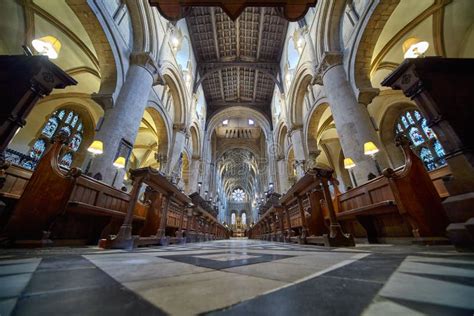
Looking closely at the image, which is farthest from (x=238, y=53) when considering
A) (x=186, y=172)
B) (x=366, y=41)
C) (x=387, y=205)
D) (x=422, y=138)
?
(x=387, y=205)

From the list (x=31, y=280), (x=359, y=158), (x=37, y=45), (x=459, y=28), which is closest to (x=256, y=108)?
(x=459, y=28)

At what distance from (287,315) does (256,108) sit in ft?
57.4

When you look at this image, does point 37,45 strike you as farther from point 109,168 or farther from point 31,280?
point 31,280

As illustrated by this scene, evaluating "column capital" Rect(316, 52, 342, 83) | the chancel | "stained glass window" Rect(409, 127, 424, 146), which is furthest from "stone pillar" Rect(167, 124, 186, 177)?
"stained glass window" Rect(409, 127, 424, 146)

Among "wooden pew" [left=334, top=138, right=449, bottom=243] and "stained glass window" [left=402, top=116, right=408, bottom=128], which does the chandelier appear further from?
"wooden pew" [left=334, top=138, right=449, bottom=243]

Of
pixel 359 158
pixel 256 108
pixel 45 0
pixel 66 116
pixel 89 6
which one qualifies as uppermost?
pixel 256 108

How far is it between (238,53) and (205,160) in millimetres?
8423

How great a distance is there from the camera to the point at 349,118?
17.1ft

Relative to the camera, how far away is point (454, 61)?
188cm

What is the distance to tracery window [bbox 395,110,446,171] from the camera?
7.77m

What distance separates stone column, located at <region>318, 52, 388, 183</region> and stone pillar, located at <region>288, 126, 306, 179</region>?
364cm

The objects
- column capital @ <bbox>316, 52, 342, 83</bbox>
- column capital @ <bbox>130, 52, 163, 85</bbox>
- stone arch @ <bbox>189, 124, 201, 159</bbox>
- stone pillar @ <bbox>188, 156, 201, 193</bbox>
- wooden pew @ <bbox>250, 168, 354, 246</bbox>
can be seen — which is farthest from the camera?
stone arch @ <bbox>189, 124, 201, 159</bbox>

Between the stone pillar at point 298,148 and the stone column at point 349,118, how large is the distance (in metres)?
3.64

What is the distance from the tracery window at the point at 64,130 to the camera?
8.62 metres
